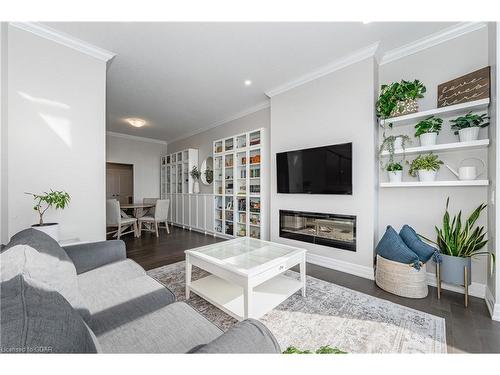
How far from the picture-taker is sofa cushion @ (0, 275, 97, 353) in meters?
0.46

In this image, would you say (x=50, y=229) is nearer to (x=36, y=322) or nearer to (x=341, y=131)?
(x=36, y=322)

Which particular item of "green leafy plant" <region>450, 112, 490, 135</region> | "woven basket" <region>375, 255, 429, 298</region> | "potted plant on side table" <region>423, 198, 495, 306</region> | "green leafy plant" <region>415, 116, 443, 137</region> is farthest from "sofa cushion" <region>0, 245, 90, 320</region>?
"green leafy plant" <region>450, 112, 490, 135</region>

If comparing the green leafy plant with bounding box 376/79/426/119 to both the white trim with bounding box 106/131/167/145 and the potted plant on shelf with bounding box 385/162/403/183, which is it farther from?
the white trim with bounding box 106/131/167/145

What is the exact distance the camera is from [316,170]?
A: 111 inches

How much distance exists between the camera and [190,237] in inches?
180

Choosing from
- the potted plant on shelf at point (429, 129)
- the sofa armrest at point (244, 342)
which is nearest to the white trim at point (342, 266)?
the potted plant on shelf at point (429, 129)

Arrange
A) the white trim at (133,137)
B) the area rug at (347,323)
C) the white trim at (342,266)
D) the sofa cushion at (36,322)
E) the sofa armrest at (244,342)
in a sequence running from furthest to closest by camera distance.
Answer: the white trim at (133,137)
the white trim at (342,266)
the area rug at (347,323)
the sofa armrest at (244,342)
the sofa cushion at (36,322)

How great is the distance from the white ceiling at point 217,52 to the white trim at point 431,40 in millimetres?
71

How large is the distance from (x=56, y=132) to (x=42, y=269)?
1.92 m

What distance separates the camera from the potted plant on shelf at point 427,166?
211 centimetres

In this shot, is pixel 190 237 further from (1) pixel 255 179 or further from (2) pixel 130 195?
(2) pixel 130 195

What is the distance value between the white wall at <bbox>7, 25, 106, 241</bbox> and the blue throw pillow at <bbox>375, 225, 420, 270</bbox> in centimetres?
324

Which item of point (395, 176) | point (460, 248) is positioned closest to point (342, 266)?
point (460, 248)

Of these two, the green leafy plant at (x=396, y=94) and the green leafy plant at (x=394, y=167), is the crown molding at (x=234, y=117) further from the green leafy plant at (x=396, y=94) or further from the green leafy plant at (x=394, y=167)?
the green leafy plant at (x=394, y=167)
